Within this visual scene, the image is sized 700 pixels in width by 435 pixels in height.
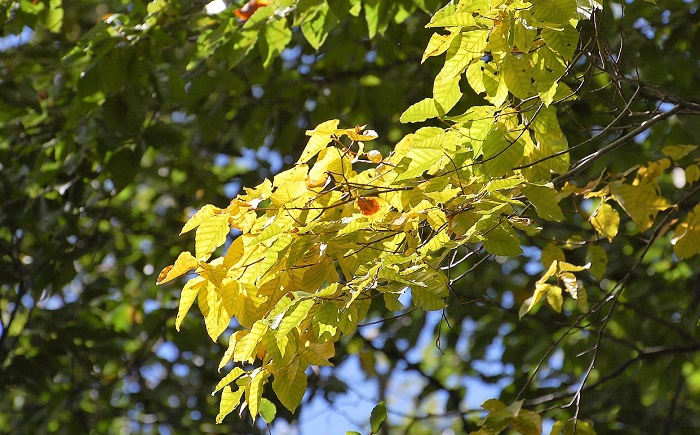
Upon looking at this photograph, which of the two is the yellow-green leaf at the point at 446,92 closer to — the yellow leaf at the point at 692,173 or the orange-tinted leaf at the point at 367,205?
the orange-tinted leaf at the point at 367,205

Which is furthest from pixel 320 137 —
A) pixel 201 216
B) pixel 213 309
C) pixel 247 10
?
pixel 247 10

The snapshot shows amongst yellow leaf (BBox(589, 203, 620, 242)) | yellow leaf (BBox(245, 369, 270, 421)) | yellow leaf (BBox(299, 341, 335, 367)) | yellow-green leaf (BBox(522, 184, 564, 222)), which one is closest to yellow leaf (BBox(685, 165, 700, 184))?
yellow leaf (BBox(589, 203, 620, 242))

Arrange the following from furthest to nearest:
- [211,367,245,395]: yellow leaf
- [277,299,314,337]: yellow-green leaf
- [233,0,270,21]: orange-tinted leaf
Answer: [233,0,270,21]: orange-tinted leaf → [211,367,245,395]: yellow leaf → [277,299,314,337]: yellow-green leaf

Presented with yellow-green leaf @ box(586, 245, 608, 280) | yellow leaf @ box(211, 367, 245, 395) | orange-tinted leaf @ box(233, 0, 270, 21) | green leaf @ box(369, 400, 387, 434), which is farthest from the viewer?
orange-tinted leaf @ box(233, 0, 270, 21)

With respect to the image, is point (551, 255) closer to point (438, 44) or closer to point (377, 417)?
point (377, 417)

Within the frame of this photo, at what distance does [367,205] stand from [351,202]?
0.04 metres

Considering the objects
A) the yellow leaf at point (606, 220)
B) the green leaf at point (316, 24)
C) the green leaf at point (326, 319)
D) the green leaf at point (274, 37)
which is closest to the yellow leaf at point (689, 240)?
the yellow leaf at point (606, 220)

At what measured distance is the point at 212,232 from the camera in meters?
1.48

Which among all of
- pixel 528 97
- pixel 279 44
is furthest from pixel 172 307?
pixel 528 97

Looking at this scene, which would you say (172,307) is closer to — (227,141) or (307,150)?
(227,141)

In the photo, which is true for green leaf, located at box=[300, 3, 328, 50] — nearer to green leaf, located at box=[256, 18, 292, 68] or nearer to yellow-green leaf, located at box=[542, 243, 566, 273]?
green leaf, located at box=[256, 18, 292, 68]

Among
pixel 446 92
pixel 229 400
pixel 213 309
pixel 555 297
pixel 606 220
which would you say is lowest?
pixel 555 297

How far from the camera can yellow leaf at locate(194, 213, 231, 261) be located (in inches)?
57.9

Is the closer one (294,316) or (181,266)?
(294,316)
